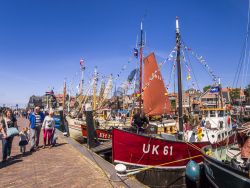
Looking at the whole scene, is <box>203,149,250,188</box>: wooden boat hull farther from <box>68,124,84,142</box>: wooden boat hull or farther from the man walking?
<box>68,124,84,142</box>: wooden boat hull

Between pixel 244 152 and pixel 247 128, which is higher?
pixel 247 128

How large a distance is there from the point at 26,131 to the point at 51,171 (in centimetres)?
408

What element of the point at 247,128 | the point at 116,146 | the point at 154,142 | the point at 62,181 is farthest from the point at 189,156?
the point at 62,181

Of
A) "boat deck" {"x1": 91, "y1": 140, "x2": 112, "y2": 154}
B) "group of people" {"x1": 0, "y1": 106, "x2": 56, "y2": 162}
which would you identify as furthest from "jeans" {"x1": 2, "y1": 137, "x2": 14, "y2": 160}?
"boat deck" {"x1": 91, "y1": 140, "x2": 112, "y2": 154}

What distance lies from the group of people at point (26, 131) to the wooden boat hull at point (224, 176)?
706cm

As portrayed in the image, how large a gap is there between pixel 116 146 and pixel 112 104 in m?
17.7

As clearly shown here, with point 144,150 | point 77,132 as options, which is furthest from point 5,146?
point 77,132

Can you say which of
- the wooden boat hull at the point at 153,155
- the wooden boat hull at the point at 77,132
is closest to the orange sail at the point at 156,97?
the wooden boat hull at the point at 77,132

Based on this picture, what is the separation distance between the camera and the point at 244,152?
7625mm

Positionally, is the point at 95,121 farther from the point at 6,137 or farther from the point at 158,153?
the point at 6,137

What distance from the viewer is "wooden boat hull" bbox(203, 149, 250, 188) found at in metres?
6.49

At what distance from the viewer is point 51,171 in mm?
8688

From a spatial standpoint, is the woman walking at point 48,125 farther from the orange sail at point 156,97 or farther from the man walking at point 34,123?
the orange sail at point 156,97

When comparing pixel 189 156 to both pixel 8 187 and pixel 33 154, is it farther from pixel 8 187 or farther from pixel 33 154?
pixel 8 187
